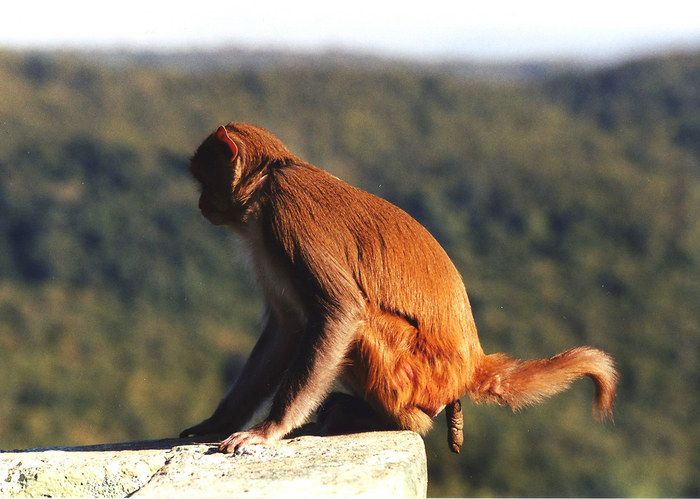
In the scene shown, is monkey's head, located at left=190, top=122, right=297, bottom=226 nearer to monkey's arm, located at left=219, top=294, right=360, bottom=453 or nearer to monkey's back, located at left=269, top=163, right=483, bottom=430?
monkey's back, located at left=269, top=163, right=483, bottom=430

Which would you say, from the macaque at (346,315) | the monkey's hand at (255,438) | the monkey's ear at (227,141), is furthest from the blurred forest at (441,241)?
the monkey's ear at (227,141)

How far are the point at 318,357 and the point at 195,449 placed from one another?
1163 mm

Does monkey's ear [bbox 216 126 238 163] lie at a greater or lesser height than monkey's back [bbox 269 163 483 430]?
greater

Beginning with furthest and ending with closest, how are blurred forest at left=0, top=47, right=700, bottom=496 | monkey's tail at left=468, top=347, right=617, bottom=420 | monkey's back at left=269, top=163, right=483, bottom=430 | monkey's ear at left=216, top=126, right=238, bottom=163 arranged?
blurred forest at left=0, top=47, right=700, bottom=496 → monkey's tail at left=468, top=347, right=617, bottom=420 → monkey's ear at left=216, top=126, right=238, bottom=163 → monkey's back at left=269, top=163, right=483, bottom=430

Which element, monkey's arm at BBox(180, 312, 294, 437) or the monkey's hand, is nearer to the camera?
the monkey's hand

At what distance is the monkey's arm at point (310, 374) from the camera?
20.4ft

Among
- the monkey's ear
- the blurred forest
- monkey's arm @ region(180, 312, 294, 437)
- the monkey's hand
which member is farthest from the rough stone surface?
the blurred forest

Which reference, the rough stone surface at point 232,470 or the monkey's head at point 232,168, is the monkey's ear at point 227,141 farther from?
the rough stone surface at point 232,470

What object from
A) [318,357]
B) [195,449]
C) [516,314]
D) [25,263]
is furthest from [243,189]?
[25,263]

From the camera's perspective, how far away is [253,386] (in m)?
7.33

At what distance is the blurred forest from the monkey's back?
3290 cm

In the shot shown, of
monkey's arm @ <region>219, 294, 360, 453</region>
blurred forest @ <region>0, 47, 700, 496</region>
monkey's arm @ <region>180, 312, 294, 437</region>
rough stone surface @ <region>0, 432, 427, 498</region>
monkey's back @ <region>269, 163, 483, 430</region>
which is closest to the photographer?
rough stone surface @ <region>0, 432, 427, 498</region>

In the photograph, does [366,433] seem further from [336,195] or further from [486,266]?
[486,266]

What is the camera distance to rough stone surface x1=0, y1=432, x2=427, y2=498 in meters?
5.60
